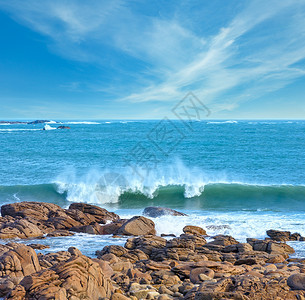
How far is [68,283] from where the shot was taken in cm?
580

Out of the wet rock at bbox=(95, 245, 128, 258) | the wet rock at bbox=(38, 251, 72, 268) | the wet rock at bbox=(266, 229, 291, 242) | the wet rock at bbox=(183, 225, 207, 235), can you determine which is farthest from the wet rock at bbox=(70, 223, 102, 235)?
the wet rock at bbox=(266, 229, 291, 242)

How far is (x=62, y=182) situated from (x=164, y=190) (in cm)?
922

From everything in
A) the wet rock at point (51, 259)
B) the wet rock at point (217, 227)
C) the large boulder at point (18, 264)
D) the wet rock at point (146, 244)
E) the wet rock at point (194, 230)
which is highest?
the large boulder at point (18, 264)

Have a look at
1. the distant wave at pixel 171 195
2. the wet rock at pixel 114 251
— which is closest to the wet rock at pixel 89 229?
the wet rock at pixel 114 251

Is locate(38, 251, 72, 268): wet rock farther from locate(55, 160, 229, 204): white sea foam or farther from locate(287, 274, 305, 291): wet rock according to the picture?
locate(55, 160, 229, 204): white sea foam

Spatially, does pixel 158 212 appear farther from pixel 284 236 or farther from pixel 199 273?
pixel 199 273

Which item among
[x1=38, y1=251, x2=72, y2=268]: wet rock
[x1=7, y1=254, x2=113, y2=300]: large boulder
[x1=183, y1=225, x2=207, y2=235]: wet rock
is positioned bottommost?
[x1=183, y1=225, x2=207, y2=235]: wet rock

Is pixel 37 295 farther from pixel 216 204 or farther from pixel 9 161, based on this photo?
pixel 9 161

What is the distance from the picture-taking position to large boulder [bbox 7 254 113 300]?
553 centimetres

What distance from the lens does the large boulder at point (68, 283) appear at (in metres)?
5.53

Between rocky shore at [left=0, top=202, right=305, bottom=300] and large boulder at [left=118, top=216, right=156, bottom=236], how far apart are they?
0.04 meters

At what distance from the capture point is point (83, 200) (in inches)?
923

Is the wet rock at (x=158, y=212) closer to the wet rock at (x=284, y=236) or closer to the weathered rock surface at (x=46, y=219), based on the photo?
the weathered rock surface at (x=46, y=219)

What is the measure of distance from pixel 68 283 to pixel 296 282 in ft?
15.2
